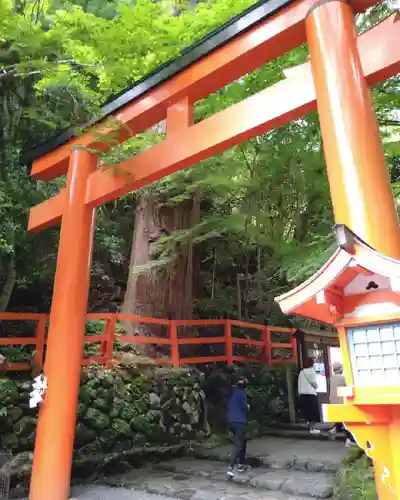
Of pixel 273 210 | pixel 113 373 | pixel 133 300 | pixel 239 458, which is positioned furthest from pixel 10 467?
pixel 273 210

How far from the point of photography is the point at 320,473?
650cm

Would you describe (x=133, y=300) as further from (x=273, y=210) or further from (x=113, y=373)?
(x=273, y=210)

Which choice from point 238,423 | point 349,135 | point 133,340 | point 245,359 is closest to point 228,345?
point 245,359

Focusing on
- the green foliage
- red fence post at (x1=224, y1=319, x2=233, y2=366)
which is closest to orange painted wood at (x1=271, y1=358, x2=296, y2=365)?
red fence post at (x1=224, y1=319, x2=233, y2=366)

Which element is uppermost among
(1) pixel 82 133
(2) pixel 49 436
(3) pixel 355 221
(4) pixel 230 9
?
(4) pixel 230 9

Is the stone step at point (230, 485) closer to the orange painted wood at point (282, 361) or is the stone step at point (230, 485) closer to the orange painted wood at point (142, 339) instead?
the orange painted wood at point (142, 339)

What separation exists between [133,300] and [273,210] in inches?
140

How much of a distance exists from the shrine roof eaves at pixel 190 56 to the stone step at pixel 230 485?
5267 mm

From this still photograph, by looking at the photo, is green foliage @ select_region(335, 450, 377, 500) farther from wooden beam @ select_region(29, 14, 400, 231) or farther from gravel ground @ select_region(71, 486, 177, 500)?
wooden beam @ select_region(29, 14, 400, 231)

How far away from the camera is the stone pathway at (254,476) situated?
18.7ft

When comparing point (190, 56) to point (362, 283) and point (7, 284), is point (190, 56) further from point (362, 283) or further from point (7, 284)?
point (7, 284)

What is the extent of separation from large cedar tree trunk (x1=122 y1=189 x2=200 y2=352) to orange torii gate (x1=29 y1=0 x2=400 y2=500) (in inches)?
118

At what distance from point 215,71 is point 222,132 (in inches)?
33.3

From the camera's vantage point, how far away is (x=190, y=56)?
519 cm
